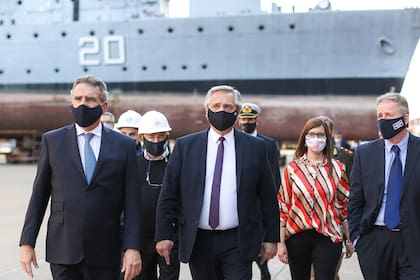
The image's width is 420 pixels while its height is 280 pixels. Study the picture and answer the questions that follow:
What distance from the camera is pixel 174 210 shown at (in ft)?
9.86

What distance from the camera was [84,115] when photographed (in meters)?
2.60

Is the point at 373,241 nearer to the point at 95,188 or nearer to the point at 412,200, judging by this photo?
the point at 412,200

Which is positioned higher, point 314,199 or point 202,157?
point 202,157

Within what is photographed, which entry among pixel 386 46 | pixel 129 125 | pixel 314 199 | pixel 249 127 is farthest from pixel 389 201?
pixel 386 46

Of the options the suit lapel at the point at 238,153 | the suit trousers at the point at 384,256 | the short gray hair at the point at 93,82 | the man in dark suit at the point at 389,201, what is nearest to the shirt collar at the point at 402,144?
the man in dark suit at the point at 389,201

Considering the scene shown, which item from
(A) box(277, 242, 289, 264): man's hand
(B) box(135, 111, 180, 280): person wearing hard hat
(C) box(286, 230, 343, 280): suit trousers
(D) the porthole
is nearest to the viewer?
(C) box(286, 230, 343, 280): suit trousers

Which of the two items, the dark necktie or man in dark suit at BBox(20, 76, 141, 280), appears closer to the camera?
man in dark suit at BBox(20, 76, 141, 280)

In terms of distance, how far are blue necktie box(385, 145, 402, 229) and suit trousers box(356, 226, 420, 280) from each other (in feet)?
0.20

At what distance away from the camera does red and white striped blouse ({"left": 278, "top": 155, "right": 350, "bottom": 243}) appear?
333 centimetres

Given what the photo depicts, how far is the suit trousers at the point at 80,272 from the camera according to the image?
2.57 meters

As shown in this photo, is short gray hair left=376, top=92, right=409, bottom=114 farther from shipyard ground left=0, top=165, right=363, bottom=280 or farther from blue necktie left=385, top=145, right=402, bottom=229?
shipyard ground left=0, top=165, right=363, bottom=280

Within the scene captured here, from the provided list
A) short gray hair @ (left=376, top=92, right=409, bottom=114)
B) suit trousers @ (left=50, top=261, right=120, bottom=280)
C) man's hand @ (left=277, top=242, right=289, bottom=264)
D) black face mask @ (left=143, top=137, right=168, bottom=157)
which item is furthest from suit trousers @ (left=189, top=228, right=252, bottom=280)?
short gray hair @ (left=376, top=92, right=409, bottom=114)

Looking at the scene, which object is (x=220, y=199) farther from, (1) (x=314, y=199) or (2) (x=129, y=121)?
(2) (x=129, y=121)

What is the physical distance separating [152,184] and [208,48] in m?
15.0
